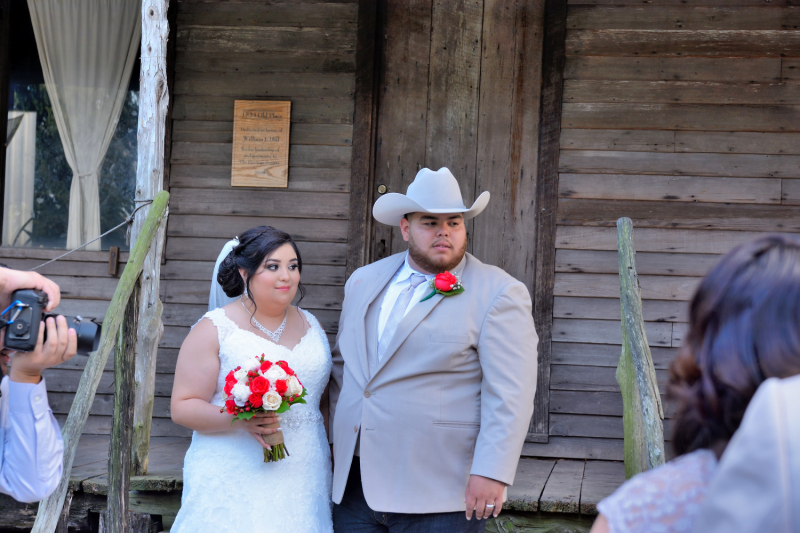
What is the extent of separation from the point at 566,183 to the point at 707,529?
3824 millimetres

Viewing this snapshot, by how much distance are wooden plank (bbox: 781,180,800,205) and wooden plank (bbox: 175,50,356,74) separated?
8.73 feet

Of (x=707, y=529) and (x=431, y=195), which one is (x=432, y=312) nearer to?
(x=431, y=195)

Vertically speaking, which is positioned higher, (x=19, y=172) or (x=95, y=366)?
(x=19, y=172)

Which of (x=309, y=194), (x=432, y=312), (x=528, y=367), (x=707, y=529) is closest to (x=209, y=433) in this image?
(x=432, y=312)

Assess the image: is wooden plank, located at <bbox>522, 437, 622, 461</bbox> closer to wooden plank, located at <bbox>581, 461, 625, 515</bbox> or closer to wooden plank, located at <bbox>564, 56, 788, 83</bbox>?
wooden plank, located at <bbox>581, 461, 625, 515</bbox>

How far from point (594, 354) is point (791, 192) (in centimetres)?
147

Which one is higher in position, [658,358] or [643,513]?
[643,513]

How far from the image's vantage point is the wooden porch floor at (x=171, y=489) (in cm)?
336

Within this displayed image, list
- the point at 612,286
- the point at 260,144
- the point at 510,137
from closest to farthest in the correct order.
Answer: the point at 612,286 → the point at 510,137 → the point at 260,144

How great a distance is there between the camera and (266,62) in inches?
184

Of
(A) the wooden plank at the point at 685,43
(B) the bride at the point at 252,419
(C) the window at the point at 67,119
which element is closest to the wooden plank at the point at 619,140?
(A) the wooden plank at the point at 685,43

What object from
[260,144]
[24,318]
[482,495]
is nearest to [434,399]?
[482,495]

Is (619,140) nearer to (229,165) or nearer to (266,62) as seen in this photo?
(266,62)

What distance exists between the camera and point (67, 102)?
4945 millimetres
